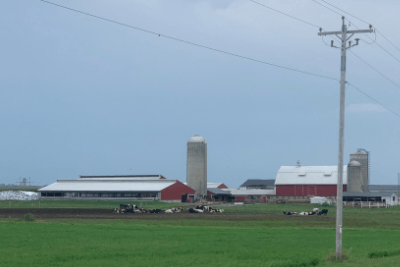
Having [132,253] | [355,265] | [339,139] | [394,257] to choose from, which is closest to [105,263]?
[132,253]

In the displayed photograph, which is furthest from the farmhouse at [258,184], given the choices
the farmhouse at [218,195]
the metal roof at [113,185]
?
the metal roof at [113,185]

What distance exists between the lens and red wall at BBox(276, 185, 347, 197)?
12656cm

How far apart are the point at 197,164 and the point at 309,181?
3186 centimetres

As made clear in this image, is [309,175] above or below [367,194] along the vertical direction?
above

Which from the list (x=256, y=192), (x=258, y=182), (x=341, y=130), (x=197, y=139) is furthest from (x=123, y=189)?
(x=341, y=130)

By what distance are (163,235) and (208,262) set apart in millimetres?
12515

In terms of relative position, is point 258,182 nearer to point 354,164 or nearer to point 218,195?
point 218,195

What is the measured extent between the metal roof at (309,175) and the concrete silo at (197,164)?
25622 millimetres

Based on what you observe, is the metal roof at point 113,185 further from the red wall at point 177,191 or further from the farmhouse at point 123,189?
the red wall at point 177,191

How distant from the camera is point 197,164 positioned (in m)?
114

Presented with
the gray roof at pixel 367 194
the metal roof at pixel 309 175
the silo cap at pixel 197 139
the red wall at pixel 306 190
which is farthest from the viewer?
the metal roof at pixel 309 175

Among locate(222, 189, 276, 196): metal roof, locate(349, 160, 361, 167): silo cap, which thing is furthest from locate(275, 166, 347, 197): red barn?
locate(349, 160, 361, 167): silo cap

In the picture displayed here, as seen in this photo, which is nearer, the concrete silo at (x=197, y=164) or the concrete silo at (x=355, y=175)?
the concrete silo at (x=197, y=164)

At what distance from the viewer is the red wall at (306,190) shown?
127m
